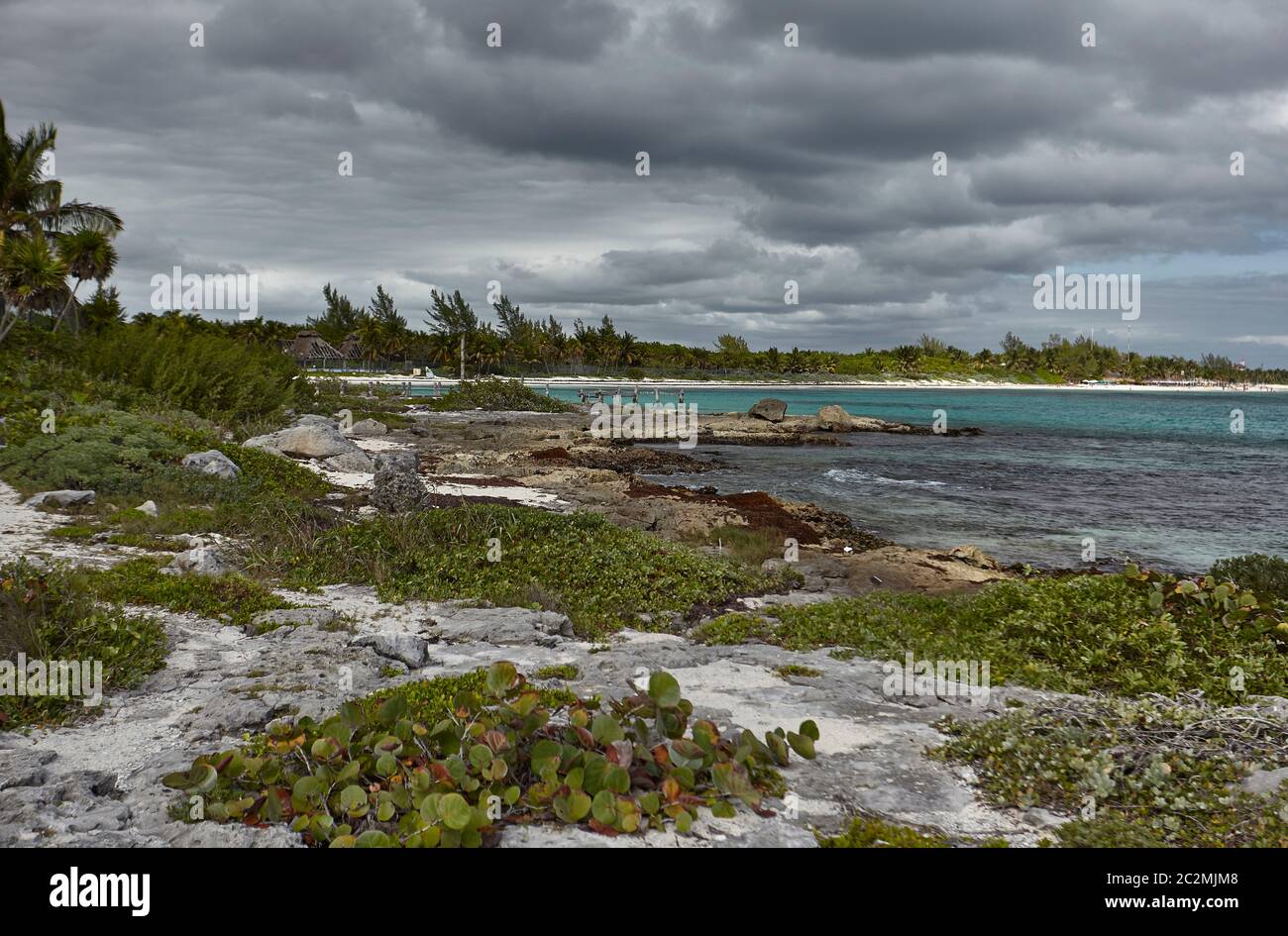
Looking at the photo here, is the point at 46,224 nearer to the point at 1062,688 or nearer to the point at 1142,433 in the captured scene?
the point at 1062,688

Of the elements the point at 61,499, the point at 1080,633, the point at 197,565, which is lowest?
the point at 1080,633

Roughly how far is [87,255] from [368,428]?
18.3 meters

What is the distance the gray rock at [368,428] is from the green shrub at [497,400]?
20747mm

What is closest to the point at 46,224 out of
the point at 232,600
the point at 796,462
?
the point at 796,462

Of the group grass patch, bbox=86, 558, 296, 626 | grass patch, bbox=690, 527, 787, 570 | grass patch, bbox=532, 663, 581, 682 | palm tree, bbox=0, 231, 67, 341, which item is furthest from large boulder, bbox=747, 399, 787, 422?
grass patch, bbox=532, 663, 581, 682

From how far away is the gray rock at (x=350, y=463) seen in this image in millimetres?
24062

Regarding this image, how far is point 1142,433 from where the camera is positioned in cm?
6581

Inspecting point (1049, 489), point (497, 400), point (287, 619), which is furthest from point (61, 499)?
point (497, 400)

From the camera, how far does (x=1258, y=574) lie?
Answer: 11.0m

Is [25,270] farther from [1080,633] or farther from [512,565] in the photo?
[1080,633]

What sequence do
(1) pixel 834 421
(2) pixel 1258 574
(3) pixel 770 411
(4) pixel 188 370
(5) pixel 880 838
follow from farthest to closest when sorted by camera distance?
(3) pixel 770 411 → (1) pixel 834 421 → (4) pixel 188 370 → (2) pixel 1258 574 → (5) pixel 880 838

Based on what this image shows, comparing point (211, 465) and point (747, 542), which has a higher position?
point (211, 465)

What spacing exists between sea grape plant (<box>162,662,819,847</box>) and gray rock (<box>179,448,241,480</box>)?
13.4m
